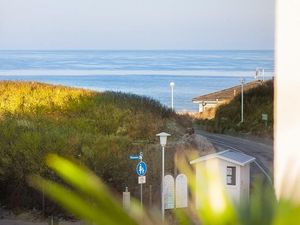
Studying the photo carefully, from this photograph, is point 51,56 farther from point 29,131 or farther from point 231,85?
point 231,85

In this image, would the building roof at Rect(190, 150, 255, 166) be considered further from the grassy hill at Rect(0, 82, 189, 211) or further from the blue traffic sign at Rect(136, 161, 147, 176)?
the blue traffic sign at Rect(136, 161, 147, 176)

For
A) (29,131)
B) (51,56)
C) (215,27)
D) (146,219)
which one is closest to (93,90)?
(51,56)

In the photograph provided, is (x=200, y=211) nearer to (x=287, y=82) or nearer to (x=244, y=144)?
(x=287, y=82)

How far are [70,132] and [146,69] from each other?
1.78ft

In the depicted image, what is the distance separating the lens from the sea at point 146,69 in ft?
7.51

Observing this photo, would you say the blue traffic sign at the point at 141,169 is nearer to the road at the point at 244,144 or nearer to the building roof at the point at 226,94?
the road at the point at 244,144

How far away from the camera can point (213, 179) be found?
9.5 inches

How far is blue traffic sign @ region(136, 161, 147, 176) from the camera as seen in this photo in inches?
99.4

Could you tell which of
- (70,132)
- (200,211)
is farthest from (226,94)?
(200,211)

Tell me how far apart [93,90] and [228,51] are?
629 mm

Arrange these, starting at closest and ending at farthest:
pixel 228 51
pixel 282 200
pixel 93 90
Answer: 1. pixel 282 200
2. pixel 228 51
3. pixel 93 90

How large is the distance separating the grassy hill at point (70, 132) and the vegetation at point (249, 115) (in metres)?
0.18

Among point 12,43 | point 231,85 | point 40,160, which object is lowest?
point 40,160

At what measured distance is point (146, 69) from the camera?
2350mm
